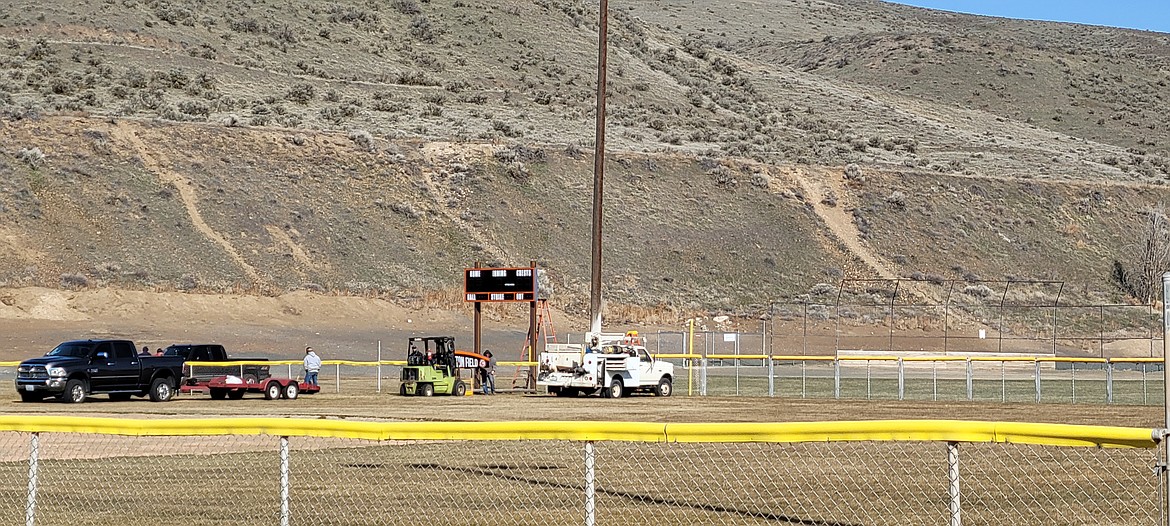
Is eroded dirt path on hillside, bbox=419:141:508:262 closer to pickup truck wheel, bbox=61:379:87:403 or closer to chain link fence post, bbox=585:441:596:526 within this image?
pickup truck wheel, bbox=61:379:87:403

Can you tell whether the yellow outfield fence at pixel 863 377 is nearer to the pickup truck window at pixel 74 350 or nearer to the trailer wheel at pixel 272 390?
the trailer wheel at pixel 272 390

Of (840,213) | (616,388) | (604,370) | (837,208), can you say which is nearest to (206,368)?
(604,370)

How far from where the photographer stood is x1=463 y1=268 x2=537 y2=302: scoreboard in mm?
45062

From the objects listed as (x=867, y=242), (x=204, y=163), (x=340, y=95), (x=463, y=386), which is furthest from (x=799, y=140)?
(x=463, y=386)

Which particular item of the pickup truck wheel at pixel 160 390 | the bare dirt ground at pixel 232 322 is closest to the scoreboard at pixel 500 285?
the pickup truck wheel at pixel 160 390

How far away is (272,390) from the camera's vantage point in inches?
1519

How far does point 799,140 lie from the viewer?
9931 cm

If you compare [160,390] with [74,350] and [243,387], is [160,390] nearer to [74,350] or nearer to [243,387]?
[243,387]

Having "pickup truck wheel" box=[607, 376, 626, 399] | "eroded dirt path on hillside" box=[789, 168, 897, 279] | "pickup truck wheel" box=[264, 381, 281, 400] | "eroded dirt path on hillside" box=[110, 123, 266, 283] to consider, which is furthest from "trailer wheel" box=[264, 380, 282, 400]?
"eroded dirt path on hillside" box=[789, 168, 897, 279]

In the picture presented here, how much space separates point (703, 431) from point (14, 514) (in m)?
6.85

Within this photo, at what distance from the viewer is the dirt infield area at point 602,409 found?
2986cm

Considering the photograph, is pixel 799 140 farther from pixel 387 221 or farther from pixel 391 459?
pixel 391 459

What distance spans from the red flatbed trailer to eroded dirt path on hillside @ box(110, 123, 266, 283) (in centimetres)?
2979

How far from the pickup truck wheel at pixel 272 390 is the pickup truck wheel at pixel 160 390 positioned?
238cm
